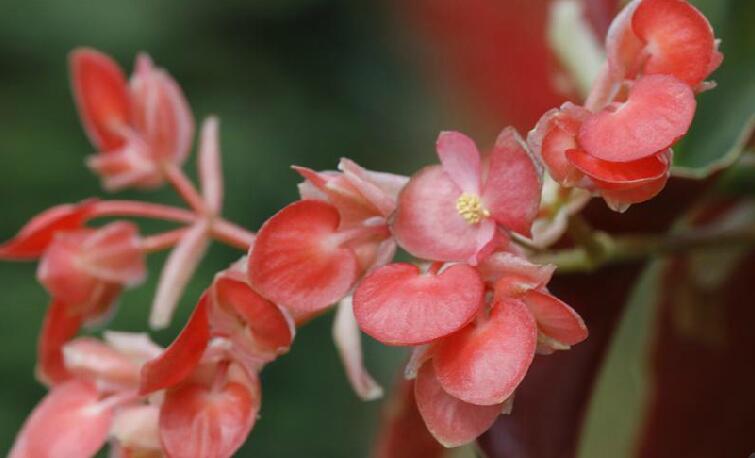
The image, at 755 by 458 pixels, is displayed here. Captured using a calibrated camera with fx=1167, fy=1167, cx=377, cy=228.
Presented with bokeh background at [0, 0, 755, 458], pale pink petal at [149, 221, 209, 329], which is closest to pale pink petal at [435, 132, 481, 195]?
pale pink petal at [149, 221, 209, 329]

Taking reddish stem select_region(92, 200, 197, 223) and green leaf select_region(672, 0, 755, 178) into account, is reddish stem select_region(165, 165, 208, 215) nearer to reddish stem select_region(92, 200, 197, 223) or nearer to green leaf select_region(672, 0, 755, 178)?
reddish stem select_region(92, 200, 197, 223)

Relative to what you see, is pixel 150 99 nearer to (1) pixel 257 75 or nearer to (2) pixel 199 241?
(2) pixel 199 241

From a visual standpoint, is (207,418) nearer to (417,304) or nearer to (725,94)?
(417,304)

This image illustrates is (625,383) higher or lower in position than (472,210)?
lower

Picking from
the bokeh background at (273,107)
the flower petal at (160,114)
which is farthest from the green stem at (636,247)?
the bokeh background at (273,107)

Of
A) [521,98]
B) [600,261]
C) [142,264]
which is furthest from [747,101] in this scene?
[521,98]

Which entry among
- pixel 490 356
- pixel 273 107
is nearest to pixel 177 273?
pixel 490 356
